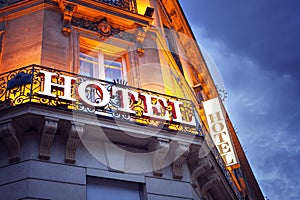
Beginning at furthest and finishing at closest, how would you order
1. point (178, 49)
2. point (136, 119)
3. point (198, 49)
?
point (198, 49)
point (178, 49)
point (136, 119)

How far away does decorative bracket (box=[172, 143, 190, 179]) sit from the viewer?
1054 centimetres

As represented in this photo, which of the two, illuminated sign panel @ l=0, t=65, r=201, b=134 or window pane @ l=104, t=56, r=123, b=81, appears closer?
illuminated sign panel @ l=0, t=65, r=201, b=134

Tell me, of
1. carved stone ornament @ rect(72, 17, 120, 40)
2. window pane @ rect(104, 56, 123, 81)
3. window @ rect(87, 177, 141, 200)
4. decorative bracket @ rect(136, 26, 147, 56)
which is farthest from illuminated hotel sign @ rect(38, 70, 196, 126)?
carved stone ornament @ rect(72, 17, 120, 40)

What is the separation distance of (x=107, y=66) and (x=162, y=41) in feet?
9.41

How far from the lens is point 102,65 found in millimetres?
13000

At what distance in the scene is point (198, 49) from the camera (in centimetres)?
2116

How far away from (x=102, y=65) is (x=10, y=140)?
4567 millimetres

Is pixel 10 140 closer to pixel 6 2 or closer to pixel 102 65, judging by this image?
pixel 102 65

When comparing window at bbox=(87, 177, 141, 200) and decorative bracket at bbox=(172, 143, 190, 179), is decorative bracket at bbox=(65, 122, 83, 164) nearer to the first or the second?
window at bbox=(87, 177, 141, 200)

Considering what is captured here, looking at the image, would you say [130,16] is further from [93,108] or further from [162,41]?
[93,108]

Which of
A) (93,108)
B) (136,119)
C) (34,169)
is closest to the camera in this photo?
(34,169)

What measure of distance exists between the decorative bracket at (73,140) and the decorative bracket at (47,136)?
39cm

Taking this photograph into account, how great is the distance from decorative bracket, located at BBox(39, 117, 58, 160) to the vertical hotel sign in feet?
26.3

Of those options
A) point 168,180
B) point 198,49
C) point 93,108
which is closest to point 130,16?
point 93,108
